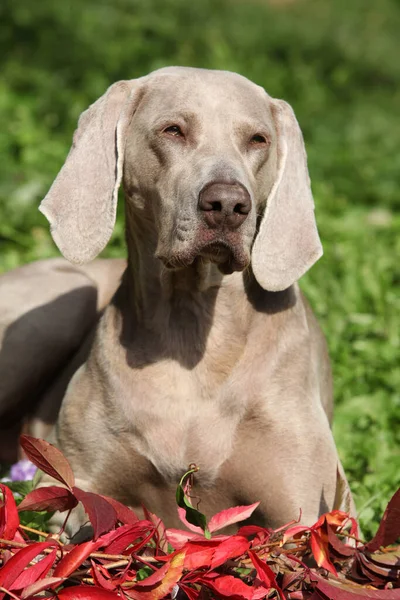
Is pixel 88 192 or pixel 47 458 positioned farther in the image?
pixel 88 192

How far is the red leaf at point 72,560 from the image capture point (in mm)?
2432

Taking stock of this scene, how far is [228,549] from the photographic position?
8.34 feet

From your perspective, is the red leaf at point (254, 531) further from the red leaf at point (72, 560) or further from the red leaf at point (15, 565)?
the red leaf at point (15, 565)

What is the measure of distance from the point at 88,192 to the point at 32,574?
4.59 feet

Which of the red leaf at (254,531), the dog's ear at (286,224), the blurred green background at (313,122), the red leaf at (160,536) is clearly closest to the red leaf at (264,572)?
the red leaf at (254,531)

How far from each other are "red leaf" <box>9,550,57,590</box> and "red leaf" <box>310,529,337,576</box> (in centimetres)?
65

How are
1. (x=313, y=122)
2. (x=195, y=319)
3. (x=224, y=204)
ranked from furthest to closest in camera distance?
1. (x=313, y=122)
2. (x=195, y=319)
3. (x=224, y=204)

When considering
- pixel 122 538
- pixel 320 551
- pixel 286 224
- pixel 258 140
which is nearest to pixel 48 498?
pixel 122 538

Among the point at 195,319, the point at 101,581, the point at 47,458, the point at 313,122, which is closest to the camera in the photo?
the point at 101,581

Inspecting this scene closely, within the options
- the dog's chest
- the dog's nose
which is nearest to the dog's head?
the dog's nose

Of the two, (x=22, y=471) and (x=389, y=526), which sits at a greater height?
(x=389, y=526)

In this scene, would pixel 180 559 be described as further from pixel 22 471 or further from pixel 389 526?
pixel 22 471

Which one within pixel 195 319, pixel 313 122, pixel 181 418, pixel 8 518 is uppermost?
pixel 8 518

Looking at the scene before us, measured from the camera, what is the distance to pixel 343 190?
741 cm
